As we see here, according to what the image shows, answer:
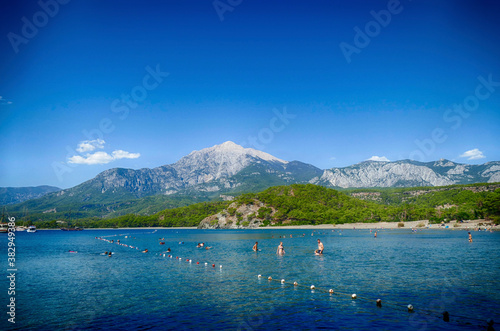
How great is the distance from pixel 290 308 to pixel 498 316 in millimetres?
15053

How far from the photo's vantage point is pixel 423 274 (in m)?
38.9

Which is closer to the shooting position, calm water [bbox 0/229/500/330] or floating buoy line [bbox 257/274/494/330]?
floating buoy line [bbox 257/274/494/330]

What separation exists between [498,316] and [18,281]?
52521 millimetres

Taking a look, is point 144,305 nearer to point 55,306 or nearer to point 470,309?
point 55,306

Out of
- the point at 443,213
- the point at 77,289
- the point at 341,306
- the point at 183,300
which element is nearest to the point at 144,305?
the point at 183,300

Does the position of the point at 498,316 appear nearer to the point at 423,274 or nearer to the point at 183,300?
the point at 423,274

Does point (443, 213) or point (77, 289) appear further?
point (443, 213)

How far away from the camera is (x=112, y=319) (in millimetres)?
23938

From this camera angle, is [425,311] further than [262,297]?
No

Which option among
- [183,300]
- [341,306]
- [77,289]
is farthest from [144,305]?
[341,306]

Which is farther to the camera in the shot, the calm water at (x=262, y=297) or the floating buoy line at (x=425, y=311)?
the calm water at (x=262, y=297)

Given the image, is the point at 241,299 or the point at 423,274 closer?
the point at 241,299

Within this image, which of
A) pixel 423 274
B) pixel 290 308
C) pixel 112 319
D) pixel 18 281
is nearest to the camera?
pixel 112 319

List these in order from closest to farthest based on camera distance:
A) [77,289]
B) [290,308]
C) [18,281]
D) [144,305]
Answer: [290,308], [144,305], [77,289], [18,281]
